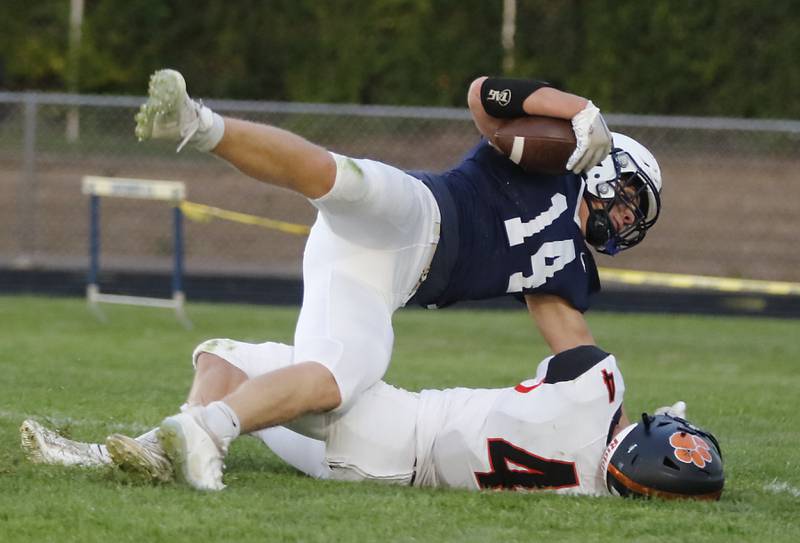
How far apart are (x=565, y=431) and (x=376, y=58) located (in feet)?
48.7

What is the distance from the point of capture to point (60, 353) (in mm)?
8211

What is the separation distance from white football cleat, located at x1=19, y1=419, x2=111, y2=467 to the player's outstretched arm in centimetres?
166

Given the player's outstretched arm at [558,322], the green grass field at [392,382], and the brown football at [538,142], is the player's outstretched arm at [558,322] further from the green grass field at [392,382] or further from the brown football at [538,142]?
the green grass field at [392,382]

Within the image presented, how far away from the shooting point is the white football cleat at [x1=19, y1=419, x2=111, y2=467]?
455cm

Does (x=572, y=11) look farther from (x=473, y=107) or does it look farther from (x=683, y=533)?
(x=683, y=533)

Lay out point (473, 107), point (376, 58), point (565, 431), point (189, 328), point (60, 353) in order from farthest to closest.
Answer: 1. point (376, 58)
2. point (189, 328)
3. point (60, 353)
4. point (473, 107)
5. point (565, 431)

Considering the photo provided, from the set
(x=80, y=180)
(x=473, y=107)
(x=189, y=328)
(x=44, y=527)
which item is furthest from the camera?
(x=80, y=180)

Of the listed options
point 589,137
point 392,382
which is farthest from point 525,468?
point 392,382

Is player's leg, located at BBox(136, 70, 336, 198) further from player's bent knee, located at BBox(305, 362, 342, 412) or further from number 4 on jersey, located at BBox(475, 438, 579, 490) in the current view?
number 4 on jersey, located at BBox(475, 438, 579, 490)

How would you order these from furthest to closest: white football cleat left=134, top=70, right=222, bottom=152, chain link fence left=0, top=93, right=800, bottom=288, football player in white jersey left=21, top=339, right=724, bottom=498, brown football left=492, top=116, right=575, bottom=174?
chain link fence left=0, top=93, right=800, bottom=288 → brown football left=492, top=116, right=575, bottom=174 → football player in white jersey left=21, top=339, right=724, bottom=498 → white football cleat left=134, top=70, right=222, bottom=152

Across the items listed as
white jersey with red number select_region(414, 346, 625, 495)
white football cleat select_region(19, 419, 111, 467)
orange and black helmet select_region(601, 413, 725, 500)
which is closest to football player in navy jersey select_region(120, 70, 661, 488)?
white jersey with red number select_region(414, 346, 625, 495)

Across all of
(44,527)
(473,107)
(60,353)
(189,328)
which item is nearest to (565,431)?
(473,107)

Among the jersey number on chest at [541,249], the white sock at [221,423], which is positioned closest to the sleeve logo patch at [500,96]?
the jersey number on chest at [541,249]

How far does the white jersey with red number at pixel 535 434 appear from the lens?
448 cm
